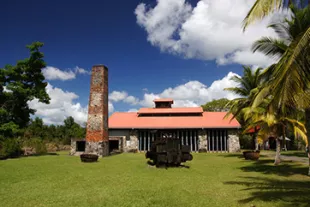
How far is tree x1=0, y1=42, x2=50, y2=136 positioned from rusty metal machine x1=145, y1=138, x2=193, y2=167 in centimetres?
1479

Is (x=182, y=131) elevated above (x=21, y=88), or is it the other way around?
(x=21, y=88)

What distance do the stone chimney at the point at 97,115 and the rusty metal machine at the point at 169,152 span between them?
28.9 feet

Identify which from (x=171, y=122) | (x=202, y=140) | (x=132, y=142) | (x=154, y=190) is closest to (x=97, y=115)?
(x=132, y=142)

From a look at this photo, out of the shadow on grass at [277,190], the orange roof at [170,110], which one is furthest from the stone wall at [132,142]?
the shadow on grass at [277,190]

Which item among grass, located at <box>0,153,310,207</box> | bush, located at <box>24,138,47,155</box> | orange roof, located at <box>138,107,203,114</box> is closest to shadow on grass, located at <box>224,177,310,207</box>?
grass, located at <box>0,153,310,207</box>

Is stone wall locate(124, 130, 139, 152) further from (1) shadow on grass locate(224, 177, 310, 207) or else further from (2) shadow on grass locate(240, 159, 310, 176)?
(1) shadow on grass locate(224, 177, 310, 207)

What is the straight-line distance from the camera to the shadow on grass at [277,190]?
279 inches

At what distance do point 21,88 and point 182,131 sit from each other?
Answer: 1734 centimetres

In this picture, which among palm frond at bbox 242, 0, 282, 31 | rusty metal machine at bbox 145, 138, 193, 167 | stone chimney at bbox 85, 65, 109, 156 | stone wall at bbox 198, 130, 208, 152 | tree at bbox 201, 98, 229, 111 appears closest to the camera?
palm frond at bbox 242, 0, 282, 31

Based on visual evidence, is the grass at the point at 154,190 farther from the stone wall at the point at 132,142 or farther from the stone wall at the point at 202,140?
the stone wall at the point at 132,142

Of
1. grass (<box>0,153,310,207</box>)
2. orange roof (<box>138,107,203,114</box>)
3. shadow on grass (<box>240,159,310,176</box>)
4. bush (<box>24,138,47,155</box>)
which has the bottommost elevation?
shadow on grass (<box>240,159,310,176</box>)

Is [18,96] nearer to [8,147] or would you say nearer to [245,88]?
[8,147]

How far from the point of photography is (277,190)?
8.46 m

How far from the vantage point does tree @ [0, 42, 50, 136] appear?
22938mm
